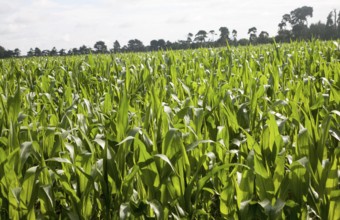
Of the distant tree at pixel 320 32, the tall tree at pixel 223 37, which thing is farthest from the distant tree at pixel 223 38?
the distant tree at pixel 320 32

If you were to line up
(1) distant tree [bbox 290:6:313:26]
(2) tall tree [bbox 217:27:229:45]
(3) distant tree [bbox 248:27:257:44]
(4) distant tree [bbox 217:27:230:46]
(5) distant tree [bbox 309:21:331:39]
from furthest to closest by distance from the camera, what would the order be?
(1) distant tree [bbox 290:6:313:26] → (5) distant tree [bbox 309:21:331:39] → (3) distant tree [bbox 248:27:257:44] → (2) tall tree [bbox 217:27:229:45] → (4) distant tree [bbox 217:27:230:46]

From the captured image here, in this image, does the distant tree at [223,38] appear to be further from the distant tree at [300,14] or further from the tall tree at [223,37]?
the distant tree at [300,14]

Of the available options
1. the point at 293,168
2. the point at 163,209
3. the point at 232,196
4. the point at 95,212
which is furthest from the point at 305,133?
the point at 95,212

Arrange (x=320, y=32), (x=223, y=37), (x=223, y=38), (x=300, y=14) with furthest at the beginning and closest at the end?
(x=300, y=14) → (x=223, y=37) → (x=320, y=32) → (x=223, y=38)

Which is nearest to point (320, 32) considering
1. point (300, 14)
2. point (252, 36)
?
point (252, 36)

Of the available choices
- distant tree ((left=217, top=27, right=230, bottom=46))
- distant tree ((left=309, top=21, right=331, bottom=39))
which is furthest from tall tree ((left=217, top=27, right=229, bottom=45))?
distant tree ((left=309, top=21, right=331, bottom=39))

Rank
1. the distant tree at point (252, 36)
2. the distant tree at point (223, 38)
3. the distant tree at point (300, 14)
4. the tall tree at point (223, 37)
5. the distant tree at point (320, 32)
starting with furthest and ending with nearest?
1. the distant tree at point (300, 14)
2. the distant tree at point (320, 32)
3. the distant tree at point (252, 36)
4. the tall tree at point (223, 37)
5. the distant tree at point (223, 38)

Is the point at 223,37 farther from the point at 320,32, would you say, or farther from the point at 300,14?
the point at 300,14

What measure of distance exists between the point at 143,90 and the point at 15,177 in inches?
96.3

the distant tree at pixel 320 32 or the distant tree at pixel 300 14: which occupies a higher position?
the distant tree at pixel 300 14

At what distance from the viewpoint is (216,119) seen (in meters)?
2.43

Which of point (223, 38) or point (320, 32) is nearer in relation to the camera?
point (223, 38)

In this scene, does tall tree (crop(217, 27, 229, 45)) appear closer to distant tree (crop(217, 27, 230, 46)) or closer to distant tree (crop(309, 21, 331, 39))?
distant tree (crop(217, 27, 230, 46))

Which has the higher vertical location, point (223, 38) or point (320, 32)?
point (320, 32)
